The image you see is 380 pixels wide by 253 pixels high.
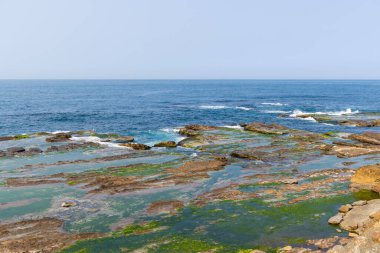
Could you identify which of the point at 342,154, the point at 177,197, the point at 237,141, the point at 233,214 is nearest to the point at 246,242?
the point at 233,214

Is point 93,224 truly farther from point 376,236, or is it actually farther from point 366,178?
point 366,178

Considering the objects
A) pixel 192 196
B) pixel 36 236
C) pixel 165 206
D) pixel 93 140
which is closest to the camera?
pixel 36 236

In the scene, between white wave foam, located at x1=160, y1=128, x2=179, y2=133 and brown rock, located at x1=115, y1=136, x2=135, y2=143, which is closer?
brown rock, located at x1=115, y1=136, x2=135, y2=143

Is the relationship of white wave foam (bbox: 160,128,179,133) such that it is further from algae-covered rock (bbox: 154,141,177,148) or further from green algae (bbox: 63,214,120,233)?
green algae (bbox: 63,214,120,233)

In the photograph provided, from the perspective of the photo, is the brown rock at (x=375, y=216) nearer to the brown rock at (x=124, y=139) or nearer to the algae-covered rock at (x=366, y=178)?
the algae-covered rock at (x=366, y=178)

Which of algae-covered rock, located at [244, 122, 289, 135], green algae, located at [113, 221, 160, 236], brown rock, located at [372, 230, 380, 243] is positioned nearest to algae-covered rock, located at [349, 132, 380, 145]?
algae-covered rock, located at [244, 122, 289, 135]

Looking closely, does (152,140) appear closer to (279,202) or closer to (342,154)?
(342,154)

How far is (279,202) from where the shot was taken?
30844 mm

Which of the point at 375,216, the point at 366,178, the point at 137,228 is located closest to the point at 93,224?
the point at 137,228

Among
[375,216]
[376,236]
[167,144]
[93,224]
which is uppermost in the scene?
[376,236]

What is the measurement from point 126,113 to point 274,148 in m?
57.3

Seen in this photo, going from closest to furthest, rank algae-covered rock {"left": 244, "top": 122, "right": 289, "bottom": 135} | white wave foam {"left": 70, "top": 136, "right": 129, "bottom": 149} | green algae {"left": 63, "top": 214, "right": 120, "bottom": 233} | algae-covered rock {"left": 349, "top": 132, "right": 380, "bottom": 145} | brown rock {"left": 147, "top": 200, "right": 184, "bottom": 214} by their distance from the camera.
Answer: green algae {"left": 63, "top": 214, "right": 120, "bottom": 233} → brown rock {"left": 147, "top": 200, "right": 184, "bottom": 214} → algae-covered rock {"left": 349, "top": 132, "right": 380, "bottom": 145} → white wave foam {"left": 70, "top": 136, "right": 129, "bottom": 149} → algae-covered rock {"left": 244, "top": 122, "right": 289, "bottom": 135}

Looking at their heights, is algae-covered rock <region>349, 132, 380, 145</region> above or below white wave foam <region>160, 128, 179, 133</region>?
above

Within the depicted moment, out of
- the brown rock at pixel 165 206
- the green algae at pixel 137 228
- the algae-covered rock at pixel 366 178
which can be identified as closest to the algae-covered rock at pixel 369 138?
the algae-covered rock at pixel 366 178
